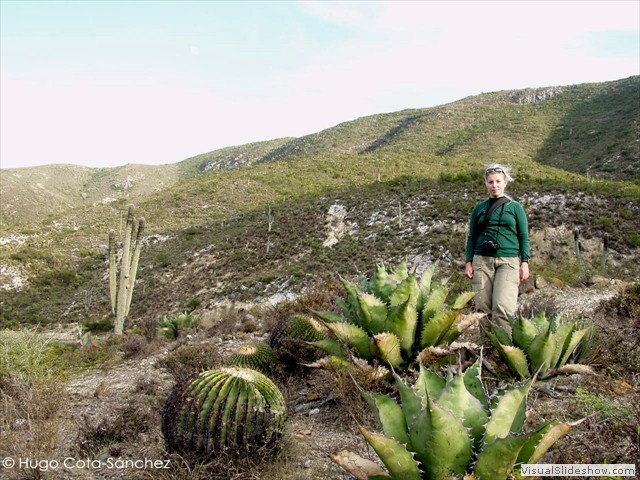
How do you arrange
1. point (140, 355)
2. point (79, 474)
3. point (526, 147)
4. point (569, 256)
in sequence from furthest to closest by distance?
point (526, 147) < point (569, 256) < point (140, 355) < point (79, 474)

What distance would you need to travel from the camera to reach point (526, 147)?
158 feet

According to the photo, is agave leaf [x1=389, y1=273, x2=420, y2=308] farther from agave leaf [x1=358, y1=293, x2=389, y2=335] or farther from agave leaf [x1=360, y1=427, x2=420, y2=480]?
agave leaf [x1=360, y1=427, x2=420, y2=480]

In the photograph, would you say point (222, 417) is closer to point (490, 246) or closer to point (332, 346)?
point (332, 346)

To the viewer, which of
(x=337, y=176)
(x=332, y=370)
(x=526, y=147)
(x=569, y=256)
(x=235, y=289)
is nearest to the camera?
(x=332, y=370)

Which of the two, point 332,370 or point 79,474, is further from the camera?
point 332,370

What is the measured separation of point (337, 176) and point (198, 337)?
1378 inches

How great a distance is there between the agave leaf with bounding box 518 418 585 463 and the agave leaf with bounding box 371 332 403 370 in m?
1.48

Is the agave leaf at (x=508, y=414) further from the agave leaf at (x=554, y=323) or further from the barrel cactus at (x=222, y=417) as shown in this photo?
the agave leaf at (x=554, y=323)

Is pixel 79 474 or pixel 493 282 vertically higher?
pixel 493 282

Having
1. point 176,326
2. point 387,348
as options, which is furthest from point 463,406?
point 176,326

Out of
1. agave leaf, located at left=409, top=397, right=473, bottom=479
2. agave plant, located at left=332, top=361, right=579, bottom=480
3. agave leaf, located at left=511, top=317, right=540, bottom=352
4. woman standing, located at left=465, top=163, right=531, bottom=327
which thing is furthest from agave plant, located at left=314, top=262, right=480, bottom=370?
agave leaf, located at left=409, top=397, right=473, bottom=479

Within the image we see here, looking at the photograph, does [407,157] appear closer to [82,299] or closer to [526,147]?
[526,147]

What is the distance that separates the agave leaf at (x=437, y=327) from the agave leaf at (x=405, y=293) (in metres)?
0.25

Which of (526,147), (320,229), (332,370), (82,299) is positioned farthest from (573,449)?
(526,147)
